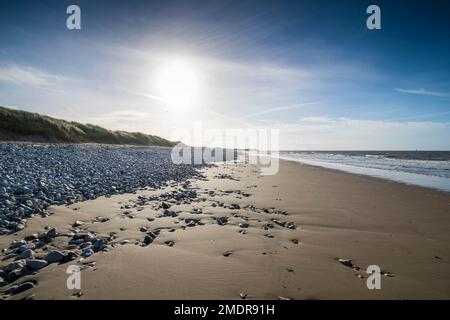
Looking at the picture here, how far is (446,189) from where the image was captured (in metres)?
14.2

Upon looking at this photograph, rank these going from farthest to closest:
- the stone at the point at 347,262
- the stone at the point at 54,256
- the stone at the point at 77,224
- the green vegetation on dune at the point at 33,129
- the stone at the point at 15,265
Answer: the green vegetation on dune at the point at 33,129
the stone at the point at 77,224
the stone at the point at 347,262
the stone at the point at 54,256
the stone at the point at 15,265

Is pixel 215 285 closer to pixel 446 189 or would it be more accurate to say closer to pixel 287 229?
pixel 287 229

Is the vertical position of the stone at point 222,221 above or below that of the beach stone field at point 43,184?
below

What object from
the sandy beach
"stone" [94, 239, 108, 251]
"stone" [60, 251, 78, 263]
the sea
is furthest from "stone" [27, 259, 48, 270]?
the sea

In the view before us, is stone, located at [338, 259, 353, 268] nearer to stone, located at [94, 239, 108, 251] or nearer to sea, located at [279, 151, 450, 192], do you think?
stone, located at [94, 239, 108, 251]

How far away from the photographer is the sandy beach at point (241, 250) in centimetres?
368

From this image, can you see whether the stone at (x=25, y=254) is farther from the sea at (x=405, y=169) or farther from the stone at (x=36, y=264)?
the sea at (x=405, y=169)

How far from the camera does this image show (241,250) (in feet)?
16.7

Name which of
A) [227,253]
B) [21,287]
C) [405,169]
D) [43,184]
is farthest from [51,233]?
[405,169]

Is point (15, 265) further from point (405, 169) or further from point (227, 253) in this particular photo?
point (405, 169)

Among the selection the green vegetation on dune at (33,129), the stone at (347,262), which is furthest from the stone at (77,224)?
the green vegetation on dune at (33,129)

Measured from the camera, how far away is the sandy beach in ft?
12.1

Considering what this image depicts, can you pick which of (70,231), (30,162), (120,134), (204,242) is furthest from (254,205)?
(120,134)
